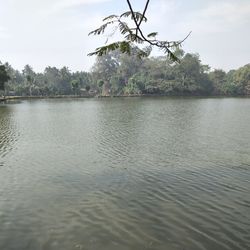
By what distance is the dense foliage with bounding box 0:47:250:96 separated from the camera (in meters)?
106

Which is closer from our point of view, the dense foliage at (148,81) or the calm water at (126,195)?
the calm water at (126,195)

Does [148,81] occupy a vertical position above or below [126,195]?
above

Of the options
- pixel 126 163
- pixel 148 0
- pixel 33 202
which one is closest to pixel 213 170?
pixel 126 163

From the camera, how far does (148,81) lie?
107 meters

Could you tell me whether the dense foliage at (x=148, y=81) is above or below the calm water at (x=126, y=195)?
above

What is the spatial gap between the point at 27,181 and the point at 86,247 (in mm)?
5885

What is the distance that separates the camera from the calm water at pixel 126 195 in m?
7.54

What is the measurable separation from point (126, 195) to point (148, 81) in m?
98.3

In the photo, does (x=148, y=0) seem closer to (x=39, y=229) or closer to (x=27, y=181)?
(x=39, y=229)

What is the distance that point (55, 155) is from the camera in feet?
55.6

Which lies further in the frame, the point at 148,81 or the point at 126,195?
the point at 148,81

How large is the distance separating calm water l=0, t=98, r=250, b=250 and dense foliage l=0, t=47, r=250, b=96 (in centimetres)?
8549

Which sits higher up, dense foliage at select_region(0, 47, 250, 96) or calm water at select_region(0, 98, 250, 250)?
dense foliage at select_region(0, 47, 250, 96)

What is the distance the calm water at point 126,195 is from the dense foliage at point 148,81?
85.5 meters
